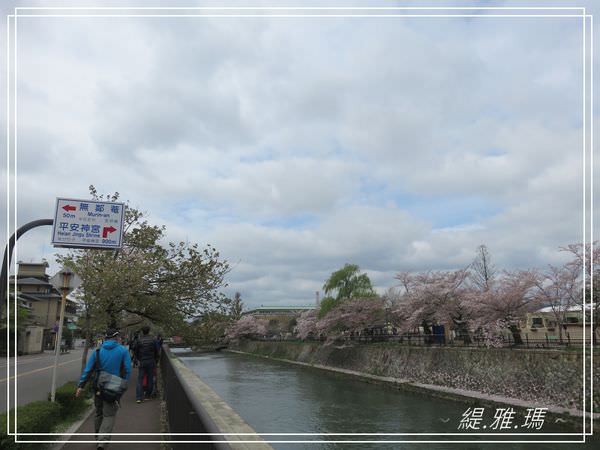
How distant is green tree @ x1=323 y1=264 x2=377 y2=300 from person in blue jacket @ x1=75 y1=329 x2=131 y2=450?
3302cm

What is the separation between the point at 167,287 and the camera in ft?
42.8

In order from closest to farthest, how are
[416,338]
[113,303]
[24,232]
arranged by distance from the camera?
[24,232]
[113,303]
[416,338]

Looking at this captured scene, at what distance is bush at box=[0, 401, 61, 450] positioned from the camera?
458 cm

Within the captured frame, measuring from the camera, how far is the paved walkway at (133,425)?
19.8 ft

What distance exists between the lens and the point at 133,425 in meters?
7.46

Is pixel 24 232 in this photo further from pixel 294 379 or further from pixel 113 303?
pixel 294 379

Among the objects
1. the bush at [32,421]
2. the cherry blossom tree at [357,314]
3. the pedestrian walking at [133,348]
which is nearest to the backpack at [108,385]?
the bush at [32,421]

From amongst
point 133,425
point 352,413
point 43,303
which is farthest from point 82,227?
point 43,303

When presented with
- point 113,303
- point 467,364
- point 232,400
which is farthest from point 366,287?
point 113,303

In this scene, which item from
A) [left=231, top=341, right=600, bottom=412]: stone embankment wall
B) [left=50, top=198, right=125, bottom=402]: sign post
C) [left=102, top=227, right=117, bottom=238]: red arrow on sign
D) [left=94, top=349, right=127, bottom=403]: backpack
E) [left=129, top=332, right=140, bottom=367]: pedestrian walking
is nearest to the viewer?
[left=94, top=349, right=127, bottom=403]: backpack

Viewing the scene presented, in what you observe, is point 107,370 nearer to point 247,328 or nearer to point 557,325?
point 557,325

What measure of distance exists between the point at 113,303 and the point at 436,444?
34.3 feet

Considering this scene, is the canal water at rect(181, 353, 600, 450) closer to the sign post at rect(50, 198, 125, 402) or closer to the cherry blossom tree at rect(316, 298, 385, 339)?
the sign post at rect(50, 198, 125, 402)

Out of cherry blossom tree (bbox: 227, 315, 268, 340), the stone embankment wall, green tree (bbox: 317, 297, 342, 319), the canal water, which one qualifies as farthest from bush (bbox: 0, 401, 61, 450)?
cherry blossom tree (bbox: 227, 315, 268, 340)
